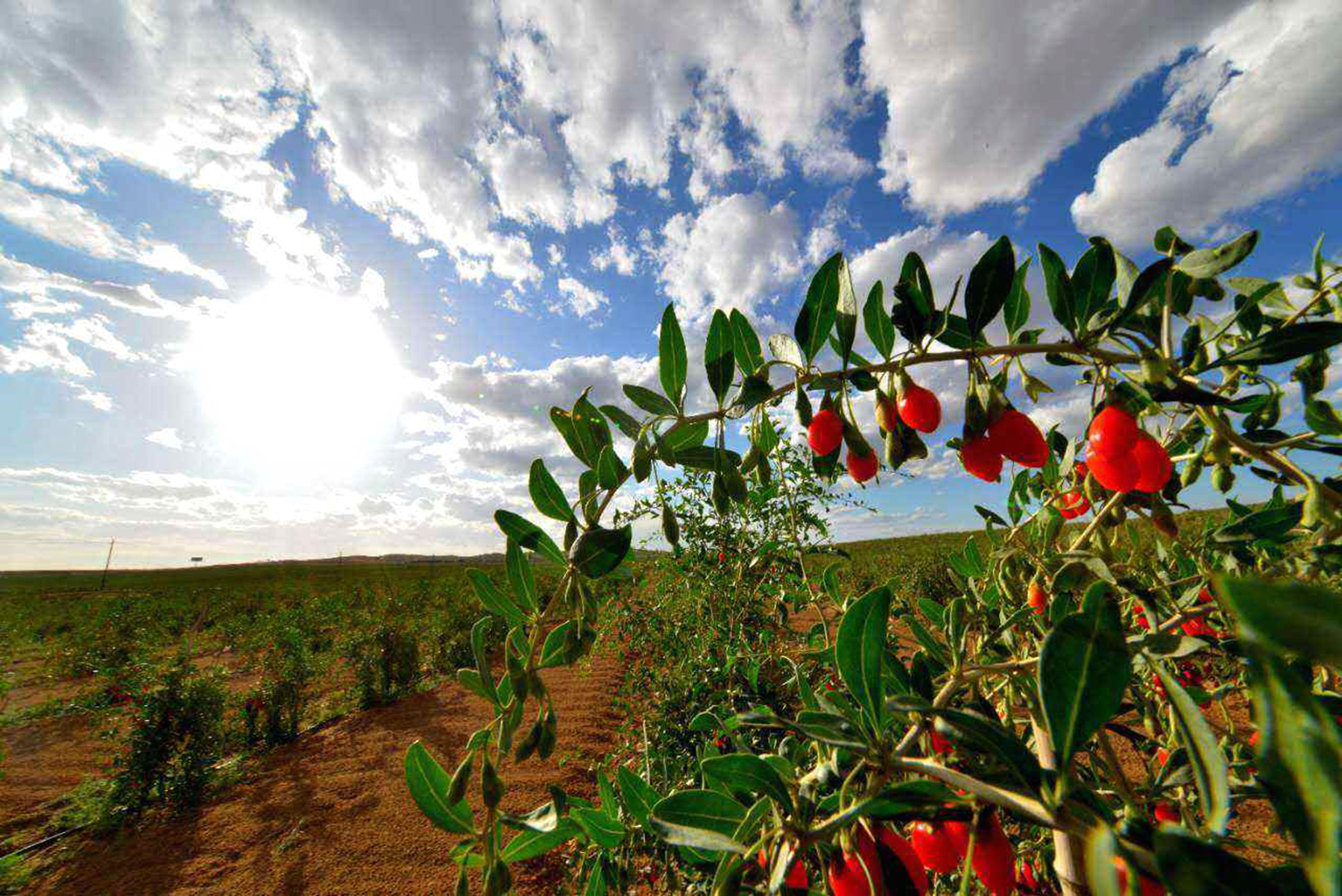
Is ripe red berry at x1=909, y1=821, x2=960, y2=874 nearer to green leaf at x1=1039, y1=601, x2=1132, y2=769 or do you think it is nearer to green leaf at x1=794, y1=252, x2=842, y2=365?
green leaf at x1=1039, y1=601, x2=1132, y2=769

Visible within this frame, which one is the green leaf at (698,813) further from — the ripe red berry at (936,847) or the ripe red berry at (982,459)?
the ripe red berry at (982,459)

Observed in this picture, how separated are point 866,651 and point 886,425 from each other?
0.37 m

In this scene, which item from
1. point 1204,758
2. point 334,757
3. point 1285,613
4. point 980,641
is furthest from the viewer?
point 334,757

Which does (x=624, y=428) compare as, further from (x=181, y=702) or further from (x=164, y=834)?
(x=181, y=702)

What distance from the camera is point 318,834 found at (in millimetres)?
4508

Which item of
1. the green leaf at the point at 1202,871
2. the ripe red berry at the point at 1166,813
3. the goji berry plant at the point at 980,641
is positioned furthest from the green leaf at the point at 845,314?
the ripe red berry at the point at 1166,813

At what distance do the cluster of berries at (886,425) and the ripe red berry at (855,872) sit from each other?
0.50m

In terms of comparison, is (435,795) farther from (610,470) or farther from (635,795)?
(610,470)

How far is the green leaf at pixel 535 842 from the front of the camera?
0.74 m

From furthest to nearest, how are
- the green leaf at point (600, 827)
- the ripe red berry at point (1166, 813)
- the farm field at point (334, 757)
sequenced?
the farm field at point (334, 757) < the ripe red berry at point (1166, 813) < the green leaf at point (600, 827)

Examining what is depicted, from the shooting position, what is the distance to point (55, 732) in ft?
26.3

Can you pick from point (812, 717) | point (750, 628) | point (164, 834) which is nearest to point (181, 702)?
point (164, 834)

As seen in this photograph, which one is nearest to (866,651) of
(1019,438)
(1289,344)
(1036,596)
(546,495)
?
(1019,438)

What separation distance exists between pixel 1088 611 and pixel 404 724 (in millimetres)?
8482
